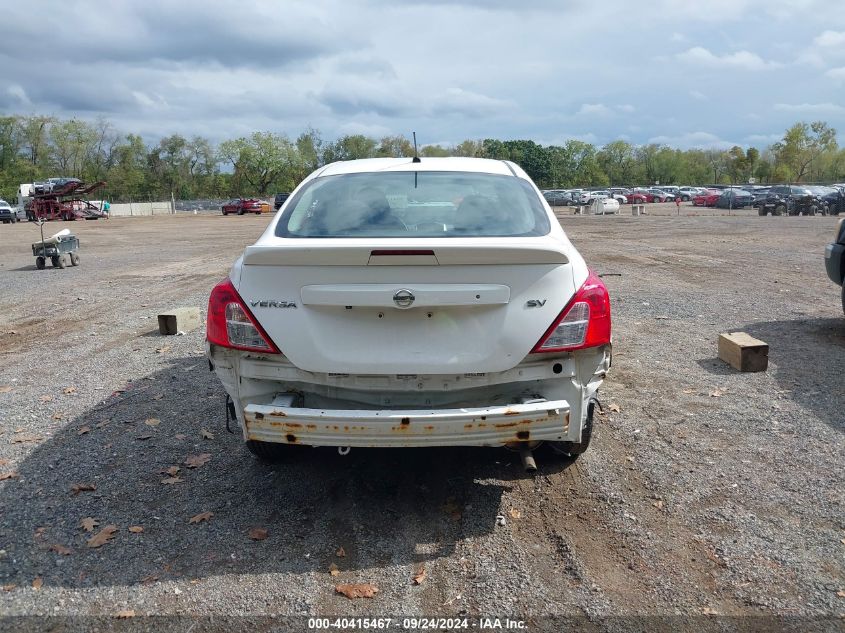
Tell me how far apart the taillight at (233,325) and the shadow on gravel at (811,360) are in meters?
3.97

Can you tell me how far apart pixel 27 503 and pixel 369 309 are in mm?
2346

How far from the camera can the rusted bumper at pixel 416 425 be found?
3.29m

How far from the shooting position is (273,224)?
4.16m

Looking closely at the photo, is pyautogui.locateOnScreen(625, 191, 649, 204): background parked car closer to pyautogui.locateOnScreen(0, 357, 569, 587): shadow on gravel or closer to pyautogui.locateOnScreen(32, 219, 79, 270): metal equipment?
pyautogui.locateOnScreen(32, 219, 79, 270): metal equipment

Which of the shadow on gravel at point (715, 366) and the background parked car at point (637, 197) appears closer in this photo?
the shadow on gravel at point (715, 366)

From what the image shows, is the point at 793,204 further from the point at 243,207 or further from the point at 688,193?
the point at 243,207

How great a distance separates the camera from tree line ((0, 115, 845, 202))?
93.4 m

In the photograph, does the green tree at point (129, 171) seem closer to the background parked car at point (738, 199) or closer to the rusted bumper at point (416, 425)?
the background parked car at point (738, 199)

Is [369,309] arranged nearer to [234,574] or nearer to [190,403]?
[234,574]

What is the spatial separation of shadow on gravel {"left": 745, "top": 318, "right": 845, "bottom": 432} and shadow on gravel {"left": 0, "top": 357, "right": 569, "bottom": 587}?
7.77 ft

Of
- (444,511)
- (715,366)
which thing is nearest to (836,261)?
(715,366)

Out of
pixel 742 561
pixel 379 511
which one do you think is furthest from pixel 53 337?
pixel 742 561

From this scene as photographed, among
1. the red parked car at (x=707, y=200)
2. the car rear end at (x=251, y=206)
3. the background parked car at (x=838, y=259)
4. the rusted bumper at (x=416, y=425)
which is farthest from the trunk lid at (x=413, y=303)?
the car rear end at (x=251, y=206)

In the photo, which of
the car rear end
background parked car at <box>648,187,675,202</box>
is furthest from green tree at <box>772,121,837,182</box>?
the car rear end
